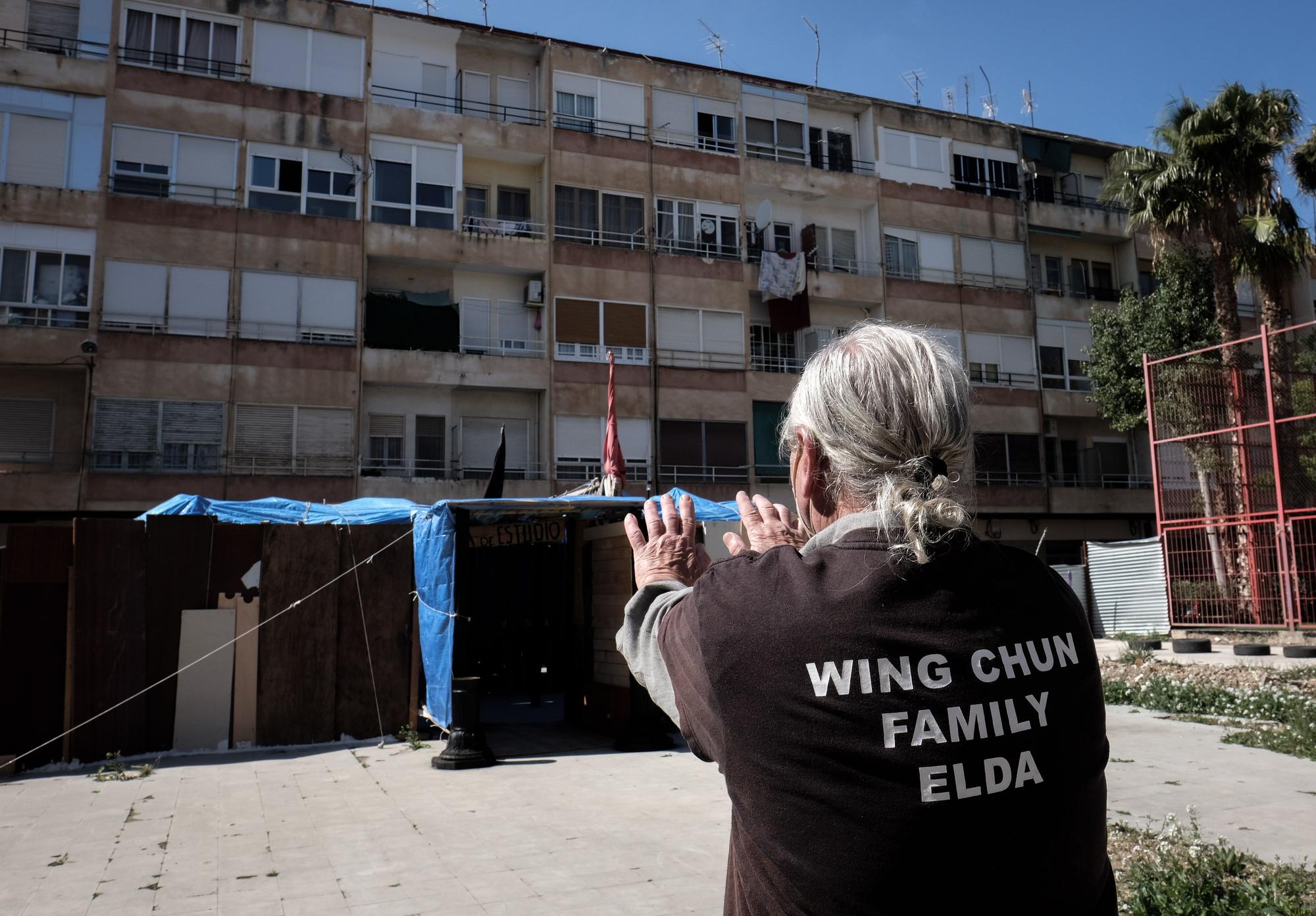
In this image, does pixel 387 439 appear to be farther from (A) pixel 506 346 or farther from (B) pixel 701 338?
(B) pixel 701 338

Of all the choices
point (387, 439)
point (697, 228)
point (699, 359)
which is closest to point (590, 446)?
point (699, 359)

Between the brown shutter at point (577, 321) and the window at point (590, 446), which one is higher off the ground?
the brown shutter at point (577, 321)

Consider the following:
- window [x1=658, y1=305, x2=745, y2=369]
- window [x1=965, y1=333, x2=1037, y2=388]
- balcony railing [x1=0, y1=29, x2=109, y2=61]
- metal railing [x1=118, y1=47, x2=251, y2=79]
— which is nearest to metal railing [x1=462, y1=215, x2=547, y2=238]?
window [x1=658, y1=305, x2=745, y2=369]

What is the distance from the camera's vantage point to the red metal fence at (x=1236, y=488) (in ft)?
53.4

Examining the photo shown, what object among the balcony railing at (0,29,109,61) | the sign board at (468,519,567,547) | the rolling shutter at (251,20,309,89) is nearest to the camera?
the sign board at (468,519,567,547)

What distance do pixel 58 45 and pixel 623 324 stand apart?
1561cm

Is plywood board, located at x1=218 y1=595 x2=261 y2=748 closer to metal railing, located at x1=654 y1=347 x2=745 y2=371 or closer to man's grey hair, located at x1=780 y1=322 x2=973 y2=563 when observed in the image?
man's grey hair, located at x1=780 y1=322 x2=973 y2=563

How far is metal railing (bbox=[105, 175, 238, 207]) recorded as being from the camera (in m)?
23.5

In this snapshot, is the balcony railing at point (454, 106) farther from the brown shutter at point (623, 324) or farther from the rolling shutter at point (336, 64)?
the brown shutter at point (623, 324)

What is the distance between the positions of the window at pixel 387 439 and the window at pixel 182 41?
9546 mm

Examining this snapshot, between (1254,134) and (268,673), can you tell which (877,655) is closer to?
(268,673)

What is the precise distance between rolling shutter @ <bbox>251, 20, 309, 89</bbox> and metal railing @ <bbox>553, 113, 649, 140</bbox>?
Result: 270 inches

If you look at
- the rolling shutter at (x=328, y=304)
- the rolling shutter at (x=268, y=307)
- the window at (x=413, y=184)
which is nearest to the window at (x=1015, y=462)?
the window at (x=413, y=184)

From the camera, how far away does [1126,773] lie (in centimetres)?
883
